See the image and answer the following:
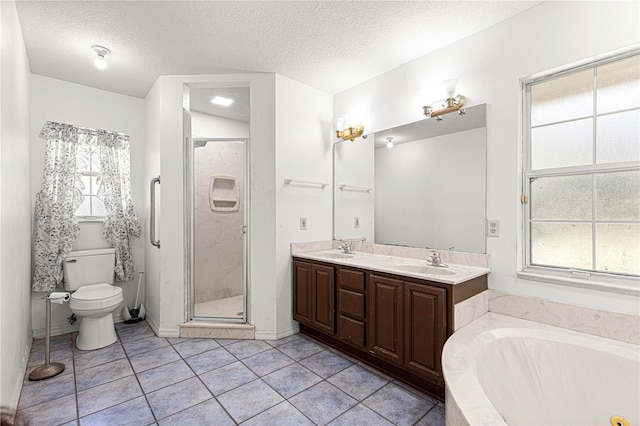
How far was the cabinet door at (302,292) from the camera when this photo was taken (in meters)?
2.85

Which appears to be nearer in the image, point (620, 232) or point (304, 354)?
point (620, 232)

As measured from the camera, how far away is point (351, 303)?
2457 mm

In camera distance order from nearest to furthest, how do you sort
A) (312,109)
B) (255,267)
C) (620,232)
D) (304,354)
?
(620,232) → (304,354) → (255,267) → (312,109)

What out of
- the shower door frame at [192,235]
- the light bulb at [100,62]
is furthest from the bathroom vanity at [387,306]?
the light bulb at [100,62]

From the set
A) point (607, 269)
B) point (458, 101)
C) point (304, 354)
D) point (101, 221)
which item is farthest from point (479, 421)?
point (101, 221)

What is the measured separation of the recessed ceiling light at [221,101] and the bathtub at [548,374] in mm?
3325

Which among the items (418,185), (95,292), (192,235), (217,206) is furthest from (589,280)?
(95,292)

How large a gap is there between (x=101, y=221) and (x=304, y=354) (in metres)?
2.54

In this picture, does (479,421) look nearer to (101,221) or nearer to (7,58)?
(7,58)

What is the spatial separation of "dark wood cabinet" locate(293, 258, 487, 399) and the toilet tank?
1990 millimetres

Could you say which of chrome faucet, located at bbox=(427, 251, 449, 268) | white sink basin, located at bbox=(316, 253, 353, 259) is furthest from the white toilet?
chrome faucet, located at bbox=(427, 251, 449, 268)

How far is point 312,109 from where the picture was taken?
3232mm

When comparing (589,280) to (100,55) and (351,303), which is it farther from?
(100,55)

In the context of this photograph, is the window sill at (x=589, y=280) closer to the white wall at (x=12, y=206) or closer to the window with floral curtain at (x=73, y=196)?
the white wall at (x=12, y=206)
